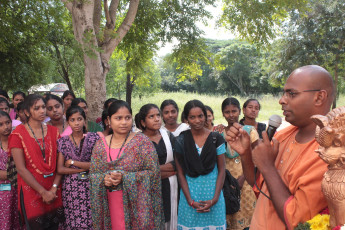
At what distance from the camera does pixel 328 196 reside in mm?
1153

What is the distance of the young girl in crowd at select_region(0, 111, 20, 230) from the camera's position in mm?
3174

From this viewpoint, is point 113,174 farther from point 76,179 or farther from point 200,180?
point 200,180

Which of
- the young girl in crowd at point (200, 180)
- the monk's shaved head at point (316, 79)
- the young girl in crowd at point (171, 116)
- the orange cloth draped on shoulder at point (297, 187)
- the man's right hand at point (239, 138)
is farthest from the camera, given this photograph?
the young girl in crowd at point (171, 116)

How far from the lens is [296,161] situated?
150 centimetres

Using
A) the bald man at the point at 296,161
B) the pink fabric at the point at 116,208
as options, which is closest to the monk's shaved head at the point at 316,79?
the bald man at the point at 296,161

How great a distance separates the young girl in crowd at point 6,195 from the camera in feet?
10.4

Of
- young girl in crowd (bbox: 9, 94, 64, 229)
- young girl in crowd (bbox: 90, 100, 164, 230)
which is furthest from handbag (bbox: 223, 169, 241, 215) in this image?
young girl in crowd (bbox: 9, 94, 64, 229)

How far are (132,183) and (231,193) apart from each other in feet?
4.14

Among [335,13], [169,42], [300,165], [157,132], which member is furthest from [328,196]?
[335,13]

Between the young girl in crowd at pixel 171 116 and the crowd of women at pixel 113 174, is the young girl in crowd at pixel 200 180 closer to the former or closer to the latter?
the crowd of women at pixel 113 174

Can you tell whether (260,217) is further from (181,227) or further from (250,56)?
(250,56)

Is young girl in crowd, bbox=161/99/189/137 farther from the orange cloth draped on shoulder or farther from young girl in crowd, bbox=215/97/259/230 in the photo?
the orange cloth draped on shoulder

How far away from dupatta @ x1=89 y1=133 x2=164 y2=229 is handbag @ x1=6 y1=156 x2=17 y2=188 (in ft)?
3.78

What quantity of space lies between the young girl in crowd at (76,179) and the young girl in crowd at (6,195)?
65 centimetres
